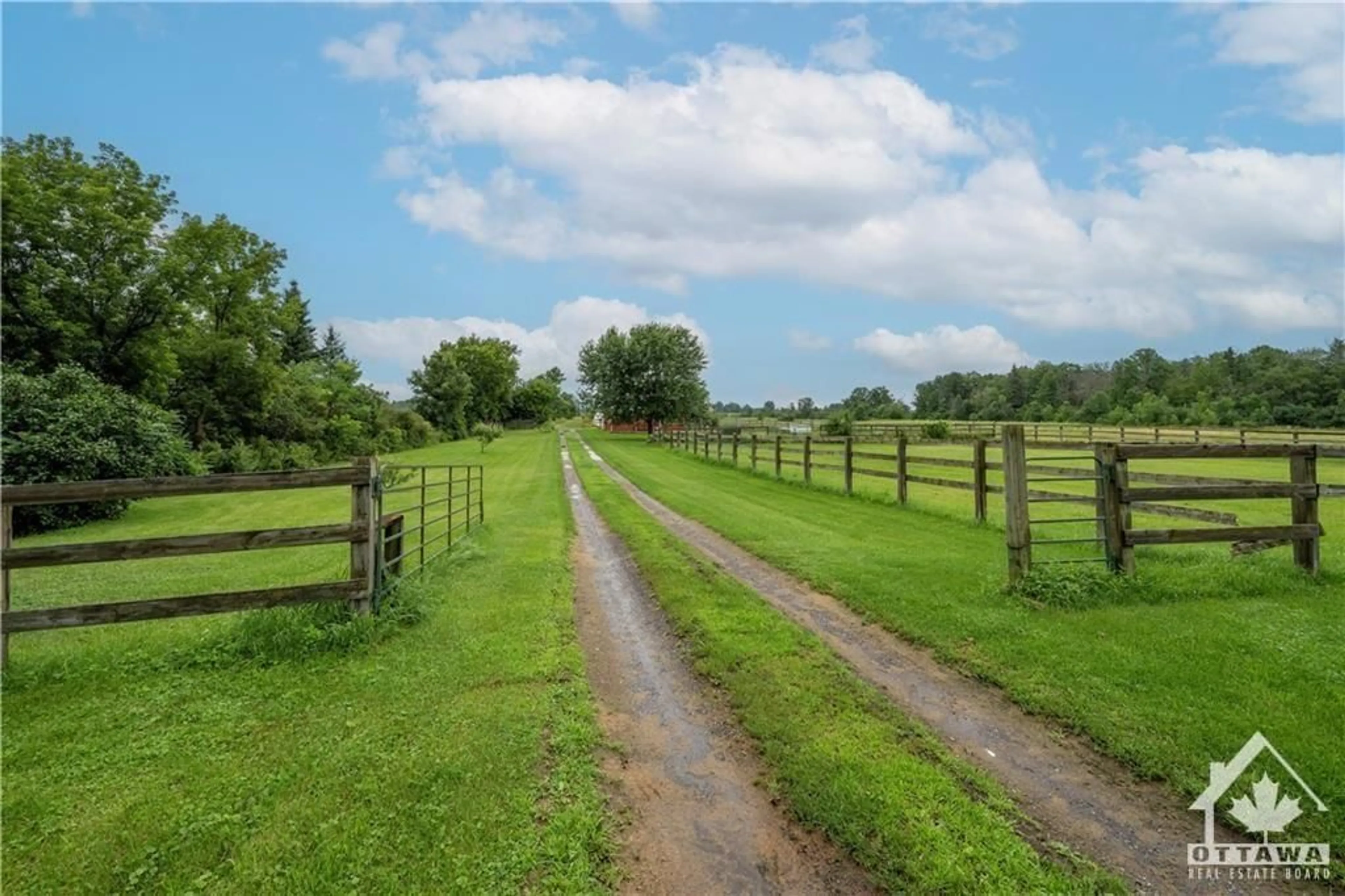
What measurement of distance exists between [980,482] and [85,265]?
25044 millimetres

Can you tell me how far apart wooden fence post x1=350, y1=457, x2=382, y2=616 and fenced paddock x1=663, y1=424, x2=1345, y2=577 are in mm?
5820

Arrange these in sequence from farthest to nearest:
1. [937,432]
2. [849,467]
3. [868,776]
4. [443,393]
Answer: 1. [443,393]
2. [937,432]
3. [849,467]
4. [868,776]

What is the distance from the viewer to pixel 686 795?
318cm

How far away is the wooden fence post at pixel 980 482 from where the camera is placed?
1012 centimetres

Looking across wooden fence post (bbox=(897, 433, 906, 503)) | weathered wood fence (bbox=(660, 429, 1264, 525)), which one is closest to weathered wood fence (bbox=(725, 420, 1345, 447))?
weathered wood fence (bbox=(660, 429, 1264, 525))

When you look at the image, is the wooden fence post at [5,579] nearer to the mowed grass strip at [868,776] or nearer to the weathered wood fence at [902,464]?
the mowed grass strip at [868,776]

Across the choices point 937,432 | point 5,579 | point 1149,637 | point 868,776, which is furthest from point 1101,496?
point 937,432

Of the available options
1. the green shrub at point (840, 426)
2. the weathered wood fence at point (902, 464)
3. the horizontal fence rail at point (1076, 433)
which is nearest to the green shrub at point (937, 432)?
the horizontal fence rail at point (1076, 433)

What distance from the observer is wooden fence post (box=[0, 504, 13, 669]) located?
4.61m

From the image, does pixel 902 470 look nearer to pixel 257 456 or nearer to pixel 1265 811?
pixel 1265 811

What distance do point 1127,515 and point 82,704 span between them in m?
8.60

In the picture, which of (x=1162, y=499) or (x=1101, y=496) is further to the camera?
(x=1101, y=496)

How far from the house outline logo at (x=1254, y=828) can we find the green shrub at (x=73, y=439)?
15447 millimetres

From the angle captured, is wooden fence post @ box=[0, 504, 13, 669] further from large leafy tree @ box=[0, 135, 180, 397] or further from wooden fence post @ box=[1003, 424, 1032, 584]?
large leafy tree @ box=[0, 135, 180, 397]
